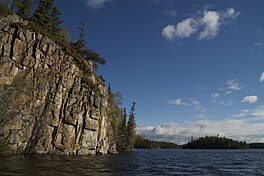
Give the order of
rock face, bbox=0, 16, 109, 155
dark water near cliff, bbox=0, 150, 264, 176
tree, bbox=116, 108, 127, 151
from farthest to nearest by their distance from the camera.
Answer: tree, bbox=116, 108, 127, 151, rock face, bbox=0, 16, 109, 155, dark water near cliff, bbox=0, 150, 264, 176

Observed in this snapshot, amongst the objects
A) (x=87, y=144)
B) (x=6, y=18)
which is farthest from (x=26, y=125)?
(x=6, y=18)

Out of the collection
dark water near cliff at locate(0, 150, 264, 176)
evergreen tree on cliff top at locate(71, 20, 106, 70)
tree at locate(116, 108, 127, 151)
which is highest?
evergreen tree on cliff top at locate(71, 20, 106, 70)

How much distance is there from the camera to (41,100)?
54250mm

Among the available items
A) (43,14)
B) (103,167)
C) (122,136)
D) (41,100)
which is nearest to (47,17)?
(43,14)

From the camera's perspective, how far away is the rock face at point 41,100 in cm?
4769

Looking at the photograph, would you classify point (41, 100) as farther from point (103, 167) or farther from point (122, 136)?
point (122, 136)

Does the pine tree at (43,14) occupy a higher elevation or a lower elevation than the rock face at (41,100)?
higher

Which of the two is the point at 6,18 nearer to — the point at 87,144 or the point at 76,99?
the point at 76,99

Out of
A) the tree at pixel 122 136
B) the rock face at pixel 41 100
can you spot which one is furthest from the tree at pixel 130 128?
the rock face at pixel 41 100

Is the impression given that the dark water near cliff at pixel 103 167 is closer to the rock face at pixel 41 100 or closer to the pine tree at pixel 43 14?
the rock face at pixel 41 100

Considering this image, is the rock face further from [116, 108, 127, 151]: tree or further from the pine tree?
[116, 108, 127, 151]: tree

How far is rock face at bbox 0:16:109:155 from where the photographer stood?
4769 cm

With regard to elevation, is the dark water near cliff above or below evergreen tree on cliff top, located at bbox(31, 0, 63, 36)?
below

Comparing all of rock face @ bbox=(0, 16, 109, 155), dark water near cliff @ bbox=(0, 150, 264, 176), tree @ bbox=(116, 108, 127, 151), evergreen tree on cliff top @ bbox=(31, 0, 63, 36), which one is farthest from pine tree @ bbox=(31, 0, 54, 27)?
tree @ bbox=(116, 108, 127, 151)
